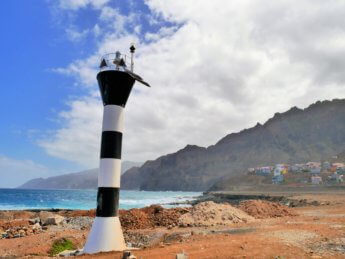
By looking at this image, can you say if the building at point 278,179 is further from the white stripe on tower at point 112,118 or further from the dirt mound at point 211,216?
the white stripe on tower at point 112,118

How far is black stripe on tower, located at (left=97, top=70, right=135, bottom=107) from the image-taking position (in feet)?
40.8

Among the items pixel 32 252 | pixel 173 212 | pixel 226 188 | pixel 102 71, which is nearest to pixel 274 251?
pixel 102 71

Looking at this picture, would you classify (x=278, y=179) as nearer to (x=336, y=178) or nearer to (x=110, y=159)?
(x=336, y=178)

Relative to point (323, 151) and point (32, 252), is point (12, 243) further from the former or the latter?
point (323, 151)

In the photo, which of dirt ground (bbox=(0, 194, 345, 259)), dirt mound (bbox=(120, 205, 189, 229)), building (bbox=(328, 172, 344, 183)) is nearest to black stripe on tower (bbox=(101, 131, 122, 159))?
dirt ground (bbox=(0, 194, 345, 259))

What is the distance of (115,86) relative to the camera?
12.4 meters

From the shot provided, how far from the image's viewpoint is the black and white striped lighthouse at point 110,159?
470 inches

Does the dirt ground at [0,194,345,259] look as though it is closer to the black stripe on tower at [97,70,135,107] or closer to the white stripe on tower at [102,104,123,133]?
the white stripe on tower at [102,104,123,133]

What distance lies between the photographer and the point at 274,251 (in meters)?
10.1

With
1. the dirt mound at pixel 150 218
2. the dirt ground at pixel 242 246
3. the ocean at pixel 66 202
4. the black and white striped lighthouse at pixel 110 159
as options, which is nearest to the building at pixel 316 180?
the ocean at pixel 66 202

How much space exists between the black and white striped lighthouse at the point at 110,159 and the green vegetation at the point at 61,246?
304 cm

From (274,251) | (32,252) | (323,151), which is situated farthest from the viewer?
(323,151)

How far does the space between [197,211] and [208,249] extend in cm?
1027

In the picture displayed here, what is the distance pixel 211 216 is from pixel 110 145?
10.1 meters
